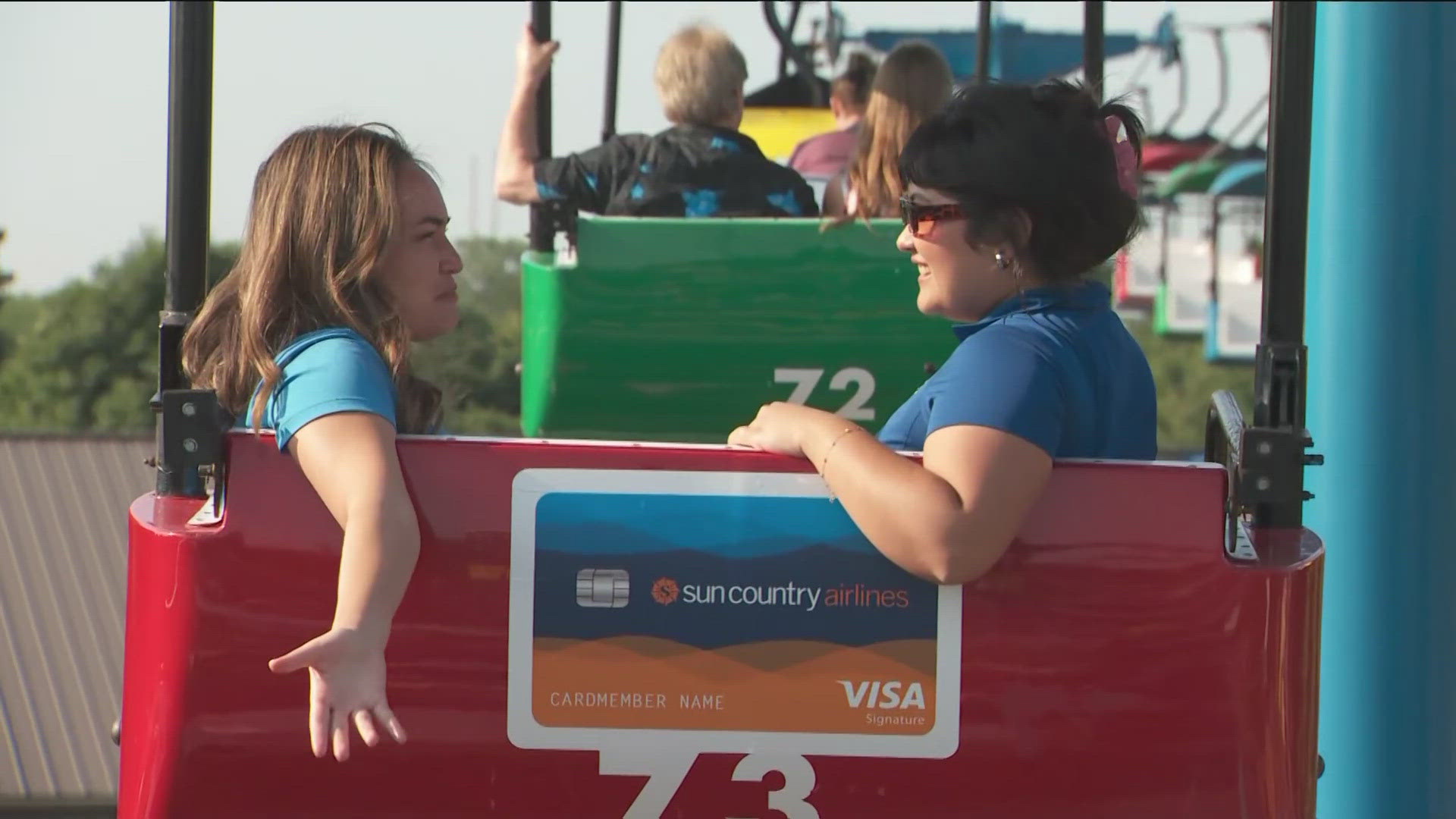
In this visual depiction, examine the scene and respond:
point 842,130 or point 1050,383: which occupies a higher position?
point 842,130

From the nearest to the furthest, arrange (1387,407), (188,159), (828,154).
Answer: (188,159) < (1387,407) < (828,154)

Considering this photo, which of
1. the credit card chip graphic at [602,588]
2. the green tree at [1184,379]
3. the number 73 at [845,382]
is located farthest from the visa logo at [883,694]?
the green tree at [1184,379]

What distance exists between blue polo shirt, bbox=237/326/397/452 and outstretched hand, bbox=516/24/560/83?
6.80 feet

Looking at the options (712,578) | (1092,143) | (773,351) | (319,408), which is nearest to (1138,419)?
(1092,143)

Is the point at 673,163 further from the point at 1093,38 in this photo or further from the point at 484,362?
the point at 484,362

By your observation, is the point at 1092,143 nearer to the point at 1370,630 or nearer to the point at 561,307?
the point at 1370,630

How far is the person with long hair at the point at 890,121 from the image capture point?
12.9ft

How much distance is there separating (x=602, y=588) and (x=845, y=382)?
2087 millimetres

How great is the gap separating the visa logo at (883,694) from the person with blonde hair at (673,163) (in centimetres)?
232

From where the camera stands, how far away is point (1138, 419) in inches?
85.7

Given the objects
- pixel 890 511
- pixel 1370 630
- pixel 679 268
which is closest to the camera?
pixel 890 511

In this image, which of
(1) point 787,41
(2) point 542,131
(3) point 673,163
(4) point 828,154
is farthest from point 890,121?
(1) point 787,41

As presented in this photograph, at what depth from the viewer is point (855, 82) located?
17.0 ft

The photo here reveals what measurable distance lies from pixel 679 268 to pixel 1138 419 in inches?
73.6
